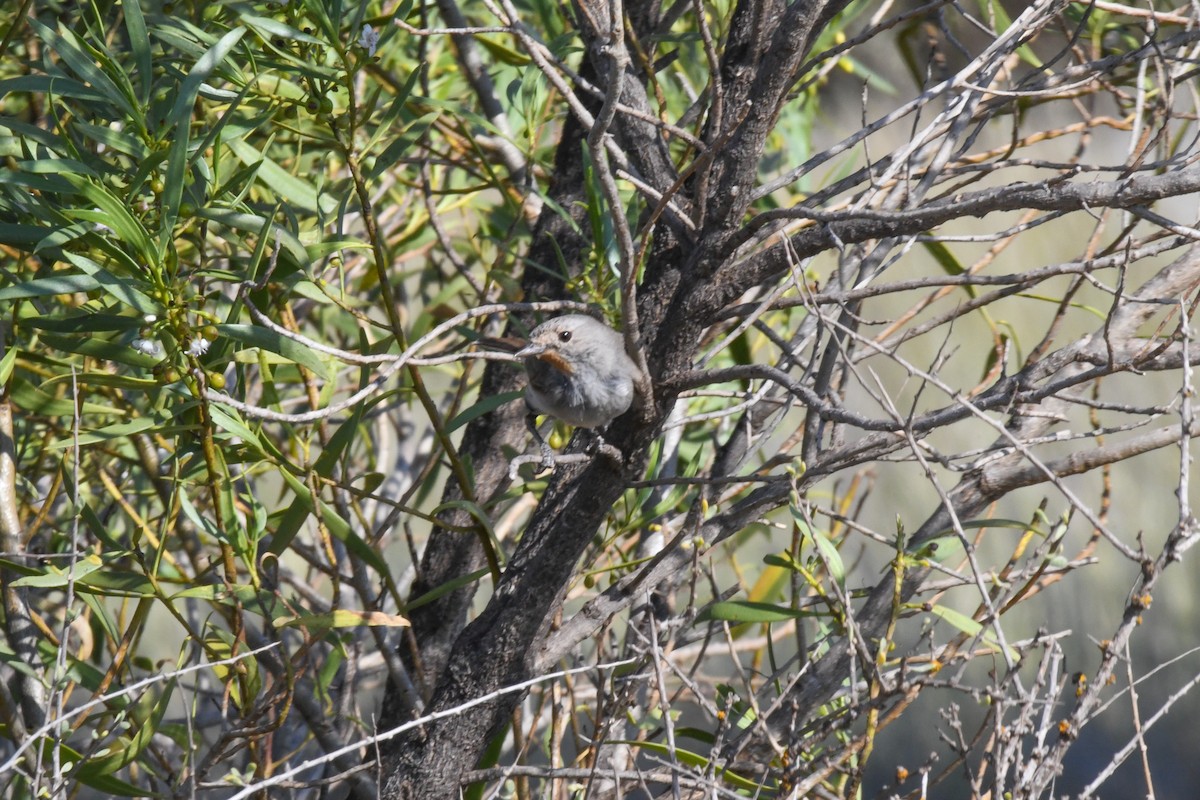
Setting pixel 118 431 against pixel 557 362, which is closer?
pixel 118 431

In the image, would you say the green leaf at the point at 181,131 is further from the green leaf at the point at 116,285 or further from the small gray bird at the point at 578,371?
the small gray bird at the point at 578,371

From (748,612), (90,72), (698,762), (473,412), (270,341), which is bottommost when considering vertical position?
(698,762)

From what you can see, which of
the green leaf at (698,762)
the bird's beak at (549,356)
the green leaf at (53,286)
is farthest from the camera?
the bird's beak at (549,356)

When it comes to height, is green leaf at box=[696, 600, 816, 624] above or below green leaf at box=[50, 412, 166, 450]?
below

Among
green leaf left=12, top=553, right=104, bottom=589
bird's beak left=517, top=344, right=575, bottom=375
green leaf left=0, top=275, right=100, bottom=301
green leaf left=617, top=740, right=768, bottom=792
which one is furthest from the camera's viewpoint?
bird's beak left=517, top=344, right=575, bottom=375

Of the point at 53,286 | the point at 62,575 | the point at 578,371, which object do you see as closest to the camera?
the point at 53,286

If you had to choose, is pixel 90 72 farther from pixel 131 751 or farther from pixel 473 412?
pixel 131 751

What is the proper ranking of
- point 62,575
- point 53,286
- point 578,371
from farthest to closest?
point 578,371
point 62,575
point 53,286

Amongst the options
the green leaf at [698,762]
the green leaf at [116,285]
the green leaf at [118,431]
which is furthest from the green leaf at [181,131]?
the green leaf at [698,762]

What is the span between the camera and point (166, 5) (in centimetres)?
155

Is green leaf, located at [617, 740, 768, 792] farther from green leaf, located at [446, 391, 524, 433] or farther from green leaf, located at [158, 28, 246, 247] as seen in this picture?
green leaf, located at [158, 28, 246, 247]

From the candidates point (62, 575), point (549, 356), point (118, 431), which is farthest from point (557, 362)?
point (62, 575)

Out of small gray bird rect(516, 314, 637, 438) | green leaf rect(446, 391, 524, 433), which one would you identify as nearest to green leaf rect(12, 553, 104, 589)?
green leaf rect(446, 391, 524, 433)

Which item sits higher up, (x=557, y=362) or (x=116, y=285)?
(x=116, y=285)
